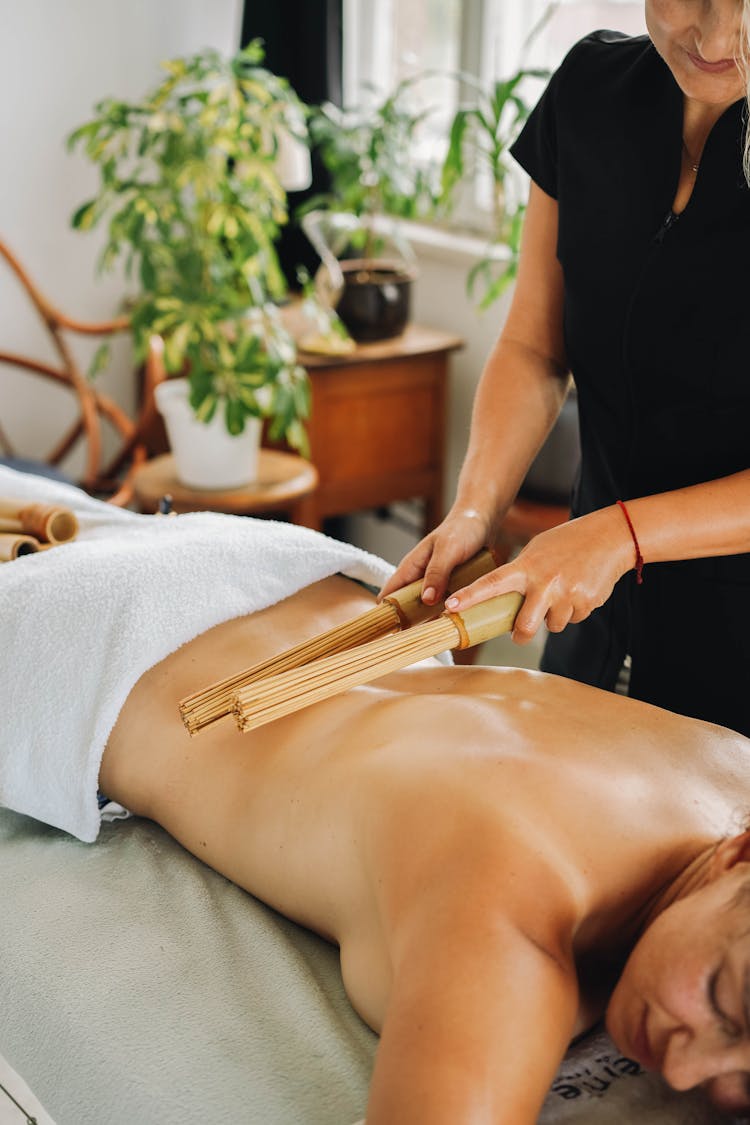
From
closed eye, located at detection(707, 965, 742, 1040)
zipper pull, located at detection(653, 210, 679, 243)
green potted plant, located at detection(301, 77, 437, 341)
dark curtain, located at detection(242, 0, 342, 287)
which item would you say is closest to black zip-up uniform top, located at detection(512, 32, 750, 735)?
zipper pull, located at detection(653, 210, 679, 243)

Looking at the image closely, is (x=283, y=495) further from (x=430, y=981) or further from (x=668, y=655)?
(x=430, y=981)

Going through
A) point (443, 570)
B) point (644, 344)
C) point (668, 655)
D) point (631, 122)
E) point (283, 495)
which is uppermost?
point (631, 122)

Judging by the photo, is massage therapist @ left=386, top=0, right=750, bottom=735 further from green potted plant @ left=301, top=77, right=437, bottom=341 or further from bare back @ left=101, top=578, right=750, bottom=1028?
green potted plant @ left=301, top=77, right=437, bottom=341

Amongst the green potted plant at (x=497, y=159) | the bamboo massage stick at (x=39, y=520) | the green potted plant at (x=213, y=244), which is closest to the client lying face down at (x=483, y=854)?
the bamboo massage stick at (x=39, y=520)

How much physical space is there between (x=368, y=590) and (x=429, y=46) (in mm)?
2509

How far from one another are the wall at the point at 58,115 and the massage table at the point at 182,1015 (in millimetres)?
2611

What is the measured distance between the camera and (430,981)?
92 centimetres

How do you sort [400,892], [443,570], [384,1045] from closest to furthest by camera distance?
[384,1045], [400,892], [443,570]

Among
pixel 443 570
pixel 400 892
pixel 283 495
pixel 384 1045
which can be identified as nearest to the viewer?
pixel 384 1045

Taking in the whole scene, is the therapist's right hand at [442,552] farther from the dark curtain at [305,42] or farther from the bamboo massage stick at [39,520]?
the dark curtain at [305,42]

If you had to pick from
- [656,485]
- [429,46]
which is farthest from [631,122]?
[429,46]

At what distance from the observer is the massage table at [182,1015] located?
1030mm

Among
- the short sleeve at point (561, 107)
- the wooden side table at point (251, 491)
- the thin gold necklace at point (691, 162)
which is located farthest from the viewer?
the wooden side table at point (251, 491)

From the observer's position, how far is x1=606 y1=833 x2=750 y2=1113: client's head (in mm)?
915
